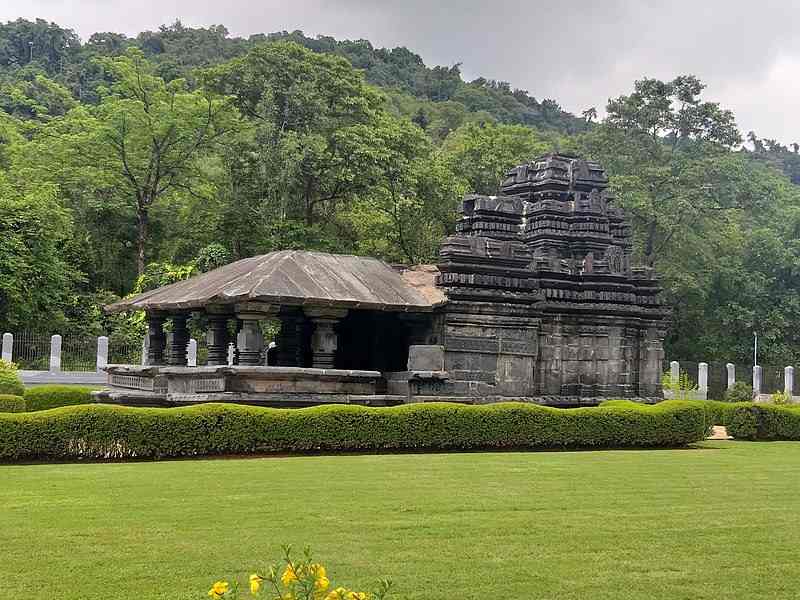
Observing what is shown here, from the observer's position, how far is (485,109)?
8212cm

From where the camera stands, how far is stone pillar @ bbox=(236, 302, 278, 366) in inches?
617

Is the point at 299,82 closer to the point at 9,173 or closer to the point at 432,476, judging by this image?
the point at 9,173

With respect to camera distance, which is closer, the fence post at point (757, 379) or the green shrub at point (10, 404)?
the green shrub at point (10, 404)

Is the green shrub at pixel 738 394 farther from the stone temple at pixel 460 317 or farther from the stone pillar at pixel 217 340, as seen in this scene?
the stone pillar at pixel 217 340

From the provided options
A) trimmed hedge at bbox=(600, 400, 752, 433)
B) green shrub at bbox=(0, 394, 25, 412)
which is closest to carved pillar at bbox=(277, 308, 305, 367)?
green shrub at bbox=(0, 394, 25, 412)

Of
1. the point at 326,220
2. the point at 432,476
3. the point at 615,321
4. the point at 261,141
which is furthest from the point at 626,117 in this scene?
the point at 432,476

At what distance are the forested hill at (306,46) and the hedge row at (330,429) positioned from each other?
47.1 meters

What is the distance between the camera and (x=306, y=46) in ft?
225

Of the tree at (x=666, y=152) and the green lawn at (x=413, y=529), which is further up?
the tree at (x=666, y=152)

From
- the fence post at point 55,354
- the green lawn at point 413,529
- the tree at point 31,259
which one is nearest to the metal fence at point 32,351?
the fence post at point 55,354

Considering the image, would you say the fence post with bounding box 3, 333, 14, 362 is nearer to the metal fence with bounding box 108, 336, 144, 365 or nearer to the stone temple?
the metal fence with bounding box 108, 336, 144, 365

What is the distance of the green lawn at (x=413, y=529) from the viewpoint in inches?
226

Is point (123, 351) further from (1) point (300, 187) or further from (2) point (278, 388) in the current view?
(2) point (278, 388)

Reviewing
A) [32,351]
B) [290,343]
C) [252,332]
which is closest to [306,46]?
[32,351]
